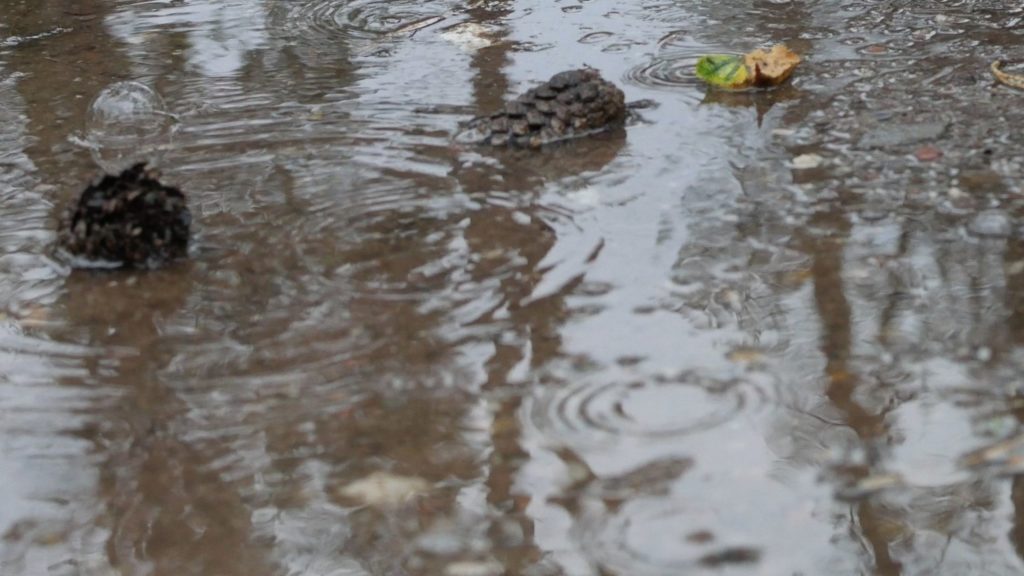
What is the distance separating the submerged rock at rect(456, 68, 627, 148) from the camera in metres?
4.85

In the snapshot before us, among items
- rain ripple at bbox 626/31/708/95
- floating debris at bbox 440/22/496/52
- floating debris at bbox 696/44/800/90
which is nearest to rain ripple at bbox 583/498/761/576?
floating debris at bbox 696/44/800/90

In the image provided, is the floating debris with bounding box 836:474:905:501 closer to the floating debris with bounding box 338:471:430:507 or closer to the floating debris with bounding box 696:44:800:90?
the floating debris with bounding box 338:471:430:507

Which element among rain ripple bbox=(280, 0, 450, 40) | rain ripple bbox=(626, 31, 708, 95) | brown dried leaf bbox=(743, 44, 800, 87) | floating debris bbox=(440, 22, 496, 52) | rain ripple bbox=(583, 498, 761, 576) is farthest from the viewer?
rain ripple bbox=(280, 0, 450, 40)

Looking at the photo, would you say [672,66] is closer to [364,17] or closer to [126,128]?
[364,17]

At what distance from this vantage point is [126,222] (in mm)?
3926

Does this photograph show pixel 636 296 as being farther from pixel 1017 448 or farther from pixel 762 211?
pixel 1017 448

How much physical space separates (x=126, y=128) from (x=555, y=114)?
180 centimetres

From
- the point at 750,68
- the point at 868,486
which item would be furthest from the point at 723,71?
the point at 868,486

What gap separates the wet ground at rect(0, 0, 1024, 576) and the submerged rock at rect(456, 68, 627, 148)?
0.14 meters

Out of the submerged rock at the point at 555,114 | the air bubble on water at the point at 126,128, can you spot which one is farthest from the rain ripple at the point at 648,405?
the air bubble on water at the point at 126,128

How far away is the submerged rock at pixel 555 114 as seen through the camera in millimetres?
4848

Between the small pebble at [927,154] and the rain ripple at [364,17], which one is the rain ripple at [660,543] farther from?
the rain ripple at [364,17]

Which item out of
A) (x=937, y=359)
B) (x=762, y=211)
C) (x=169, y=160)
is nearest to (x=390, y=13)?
(x=169, y=160)

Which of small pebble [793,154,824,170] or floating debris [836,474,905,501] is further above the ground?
floating debris [836,474,905,501]
